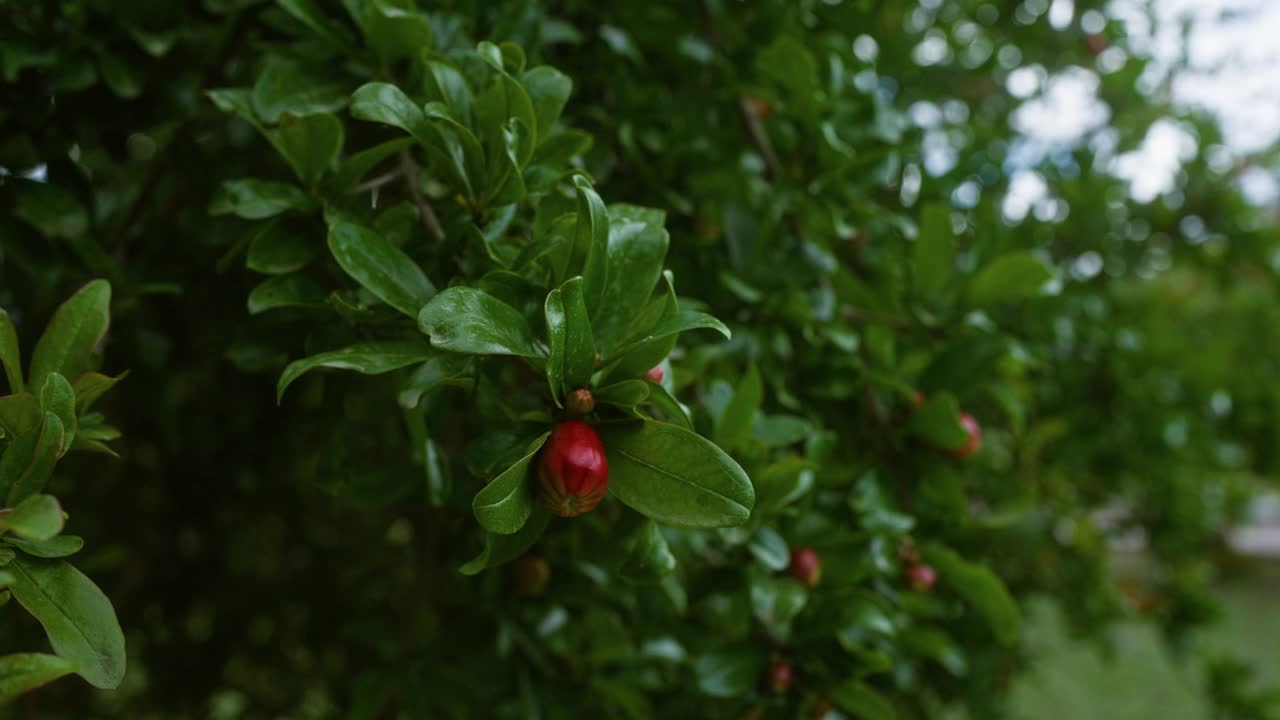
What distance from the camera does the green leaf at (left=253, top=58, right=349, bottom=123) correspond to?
2.53 ft

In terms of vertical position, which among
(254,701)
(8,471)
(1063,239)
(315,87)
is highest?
(315,87)

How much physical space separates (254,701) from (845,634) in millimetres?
1437

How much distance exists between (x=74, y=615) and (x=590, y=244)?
0.40m

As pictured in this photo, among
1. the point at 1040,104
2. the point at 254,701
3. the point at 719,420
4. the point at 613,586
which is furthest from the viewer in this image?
the point at 1040,104

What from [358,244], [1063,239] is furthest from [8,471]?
[1063,239]

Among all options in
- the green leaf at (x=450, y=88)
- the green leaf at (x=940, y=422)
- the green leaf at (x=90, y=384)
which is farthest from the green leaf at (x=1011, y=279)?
the green leaf at (x=90, y=384)

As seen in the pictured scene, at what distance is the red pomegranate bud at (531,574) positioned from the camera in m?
0.95

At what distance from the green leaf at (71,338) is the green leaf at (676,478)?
391 mm

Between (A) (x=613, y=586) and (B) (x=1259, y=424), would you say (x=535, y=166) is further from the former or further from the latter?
(B) (x=1259, y=424)

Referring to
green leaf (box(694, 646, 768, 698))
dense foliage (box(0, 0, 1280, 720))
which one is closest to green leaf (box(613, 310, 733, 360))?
dense foliage (box(0, 0, 1280, 720))

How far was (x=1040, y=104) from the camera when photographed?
2.03 m

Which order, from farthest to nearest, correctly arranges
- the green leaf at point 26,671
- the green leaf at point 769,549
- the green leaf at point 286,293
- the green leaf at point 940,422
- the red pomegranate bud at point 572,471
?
the green leaf at point 940,422, the green leaf at point 769,549, the green leaf at point 286,293, the red pomegranate bud at point 572,471, the green leaf at point 26,671

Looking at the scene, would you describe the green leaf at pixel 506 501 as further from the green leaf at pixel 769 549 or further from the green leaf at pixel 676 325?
the green leaf at pixel 769 549

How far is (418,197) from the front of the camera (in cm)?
74
